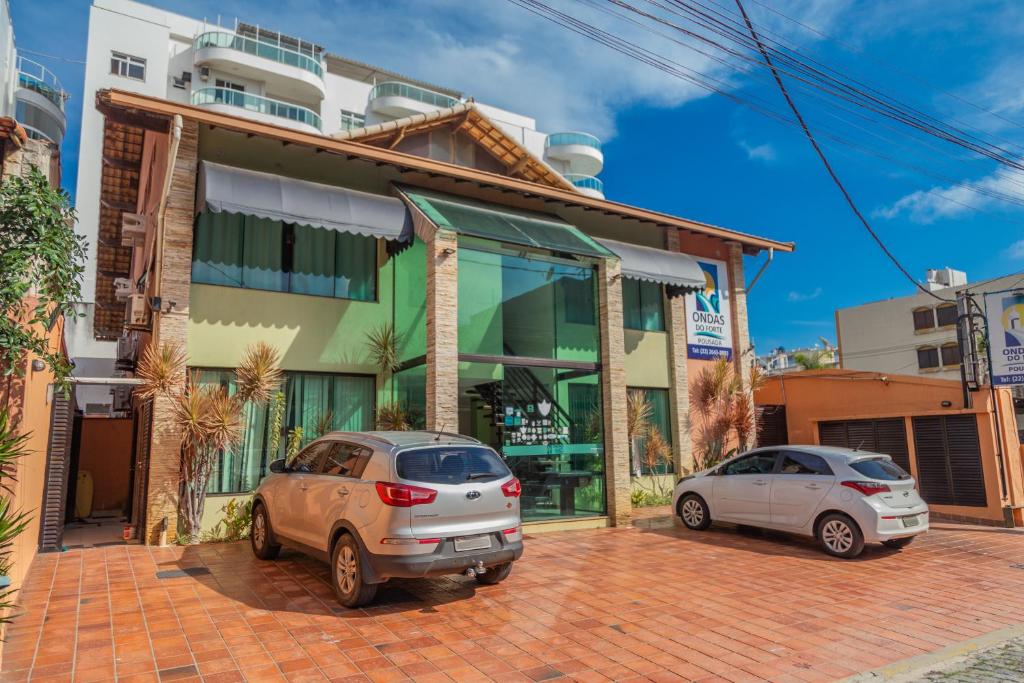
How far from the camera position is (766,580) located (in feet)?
26.1

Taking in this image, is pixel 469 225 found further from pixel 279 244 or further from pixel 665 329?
pixel 665 329

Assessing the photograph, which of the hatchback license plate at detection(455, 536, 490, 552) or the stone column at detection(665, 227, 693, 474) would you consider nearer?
the hatchback license plate at detection(455, 536, 490, 552)

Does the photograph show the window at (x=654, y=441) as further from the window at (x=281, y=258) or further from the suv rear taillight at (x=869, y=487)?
the window at (x=281, y=258)

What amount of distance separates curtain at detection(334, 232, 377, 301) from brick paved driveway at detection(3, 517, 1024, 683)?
518 cm

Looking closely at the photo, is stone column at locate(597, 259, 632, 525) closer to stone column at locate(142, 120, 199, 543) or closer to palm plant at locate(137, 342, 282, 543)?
palm plant at locate(137, 342, 282, 543)

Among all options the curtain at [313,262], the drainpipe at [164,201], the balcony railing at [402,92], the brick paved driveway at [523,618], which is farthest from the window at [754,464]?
the balcony railing at [402,92]

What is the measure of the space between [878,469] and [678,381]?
275 inches

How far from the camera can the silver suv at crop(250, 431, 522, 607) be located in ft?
20.2

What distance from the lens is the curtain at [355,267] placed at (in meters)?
12.6

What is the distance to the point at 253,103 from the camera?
3731cm

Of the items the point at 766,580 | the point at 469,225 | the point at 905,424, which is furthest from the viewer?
the point at 905,424

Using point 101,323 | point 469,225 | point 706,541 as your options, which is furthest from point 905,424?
point 101,323

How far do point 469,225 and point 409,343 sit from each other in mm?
2458

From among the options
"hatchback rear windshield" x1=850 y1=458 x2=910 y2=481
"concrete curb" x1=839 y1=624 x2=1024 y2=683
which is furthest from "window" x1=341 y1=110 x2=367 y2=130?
"concrete curb" x1=839 y1=624 x2=1024 y2=683
